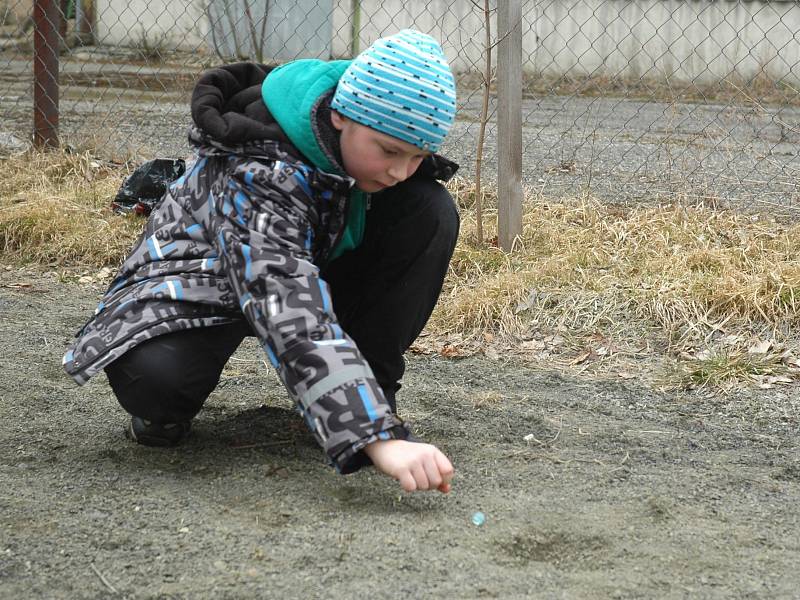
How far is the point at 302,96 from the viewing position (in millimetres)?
2008

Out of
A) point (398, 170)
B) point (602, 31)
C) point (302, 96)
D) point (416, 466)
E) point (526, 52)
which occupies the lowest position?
point (526, 52)

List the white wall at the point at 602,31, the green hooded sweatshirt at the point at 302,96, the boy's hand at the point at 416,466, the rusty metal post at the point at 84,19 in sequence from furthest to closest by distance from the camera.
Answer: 1. the rusty metal post at the point at 84,19
2. the white wall at the point at 602,31
3. the green hooded sweatshirt at the point at 302,96
4. the boy's hand at the point at 416,466

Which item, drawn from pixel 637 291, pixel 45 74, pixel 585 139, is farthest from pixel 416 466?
pixel 45 74

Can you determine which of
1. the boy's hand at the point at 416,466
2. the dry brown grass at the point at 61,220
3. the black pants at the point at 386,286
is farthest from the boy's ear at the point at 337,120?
the dry brown grass at the point at 61,220

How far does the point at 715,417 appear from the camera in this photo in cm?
276

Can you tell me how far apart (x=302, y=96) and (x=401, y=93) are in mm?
237

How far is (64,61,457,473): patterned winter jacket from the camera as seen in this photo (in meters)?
1.75

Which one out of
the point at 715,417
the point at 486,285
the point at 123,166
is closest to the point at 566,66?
the point at 123,166

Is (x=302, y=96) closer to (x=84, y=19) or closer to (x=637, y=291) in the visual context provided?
(x=637, y=291)

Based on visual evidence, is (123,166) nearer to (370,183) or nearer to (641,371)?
(641,371)

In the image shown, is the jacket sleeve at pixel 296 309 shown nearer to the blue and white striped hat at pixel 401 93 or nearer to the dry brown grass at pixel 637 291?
the blue and white striped hat at pixel 401 93

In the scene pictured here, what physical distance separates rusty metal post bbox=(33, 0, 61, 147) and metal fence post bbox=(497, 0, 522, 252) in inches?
97.1

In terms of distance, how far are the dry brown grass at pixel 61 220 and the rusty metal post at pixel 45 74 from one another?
1.11 ft

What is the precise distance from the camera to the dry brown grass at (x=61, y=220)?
4.25m
